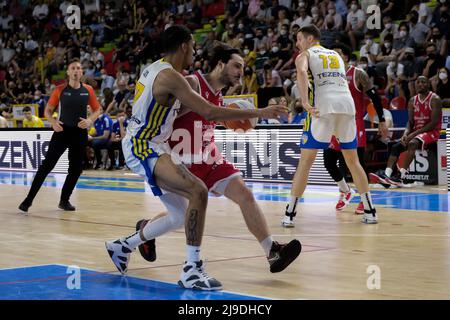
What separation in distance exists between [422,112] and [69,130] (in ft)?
21.3

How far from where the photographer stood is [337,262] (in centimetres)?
610

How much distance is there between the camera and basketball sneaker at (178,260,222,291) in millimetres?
5012

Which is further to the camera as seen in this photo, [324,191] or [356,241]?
[324,191]

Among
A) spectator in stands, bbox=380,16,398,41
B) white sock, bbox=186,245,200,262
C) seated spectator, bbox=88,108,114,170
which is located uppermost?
spectator in stands, bbox=380,16,398,41

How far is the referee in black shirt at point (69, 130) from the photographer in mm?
10180

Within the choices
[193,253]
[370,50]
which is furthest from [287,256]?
Answer: [370,50]

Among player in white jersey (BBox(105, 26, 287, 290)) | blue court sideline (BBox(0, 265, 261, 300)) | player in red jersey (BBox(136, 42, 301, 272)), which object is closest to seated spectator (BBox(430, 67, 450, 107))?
player in red jersey (BBox(136, 42, 301, 272))

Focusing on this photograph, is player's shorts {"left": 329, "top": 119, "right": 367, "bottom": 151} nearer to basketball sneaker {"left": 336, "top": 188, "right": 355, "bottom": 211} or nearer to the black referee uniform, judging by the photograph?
basketball sneaker {"left": 336, "top": 188, "right": 355, "bottom": 211}

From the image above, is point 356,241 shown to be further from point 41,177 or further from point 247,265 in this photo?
point 41,177

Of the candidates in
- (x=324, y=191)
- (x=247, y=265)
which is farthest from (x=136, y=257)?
(x=324, y=191)

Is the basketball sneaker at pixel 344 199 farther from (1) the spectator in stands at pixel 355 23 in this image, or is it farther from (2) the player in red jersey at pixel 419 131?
(1) the spectator in stands at pixel 355 23

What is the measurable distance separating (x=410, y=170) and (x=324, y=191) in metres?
2.09

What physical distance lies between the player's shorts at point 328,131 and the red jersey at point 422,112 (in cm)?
530

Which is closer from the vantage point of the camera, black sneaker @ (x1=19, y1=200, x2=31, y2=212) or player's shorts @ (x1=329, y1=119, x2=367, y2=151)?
player's shorts @ (x1=329, y1=119, x2=367, y2=151)
